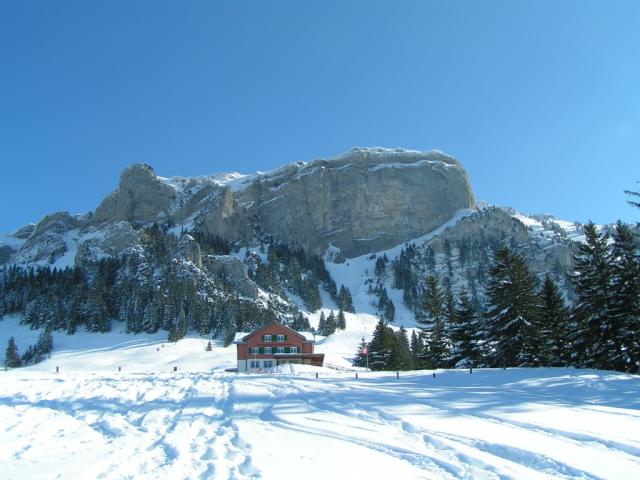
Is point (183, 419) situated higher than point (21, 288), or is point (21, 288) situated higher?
point (21, 288)

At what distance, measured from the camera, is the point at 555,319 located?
38.3m

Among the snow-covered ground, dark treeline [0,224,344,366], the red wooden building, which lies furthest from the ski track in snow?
dark treeline [0,224,344,366]

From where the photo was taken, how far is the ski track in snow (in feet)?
27.9

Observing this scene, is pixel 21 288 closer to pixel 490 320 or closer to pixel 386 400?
pixel 490 320

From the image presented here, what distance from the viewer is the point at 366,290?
198375 mm

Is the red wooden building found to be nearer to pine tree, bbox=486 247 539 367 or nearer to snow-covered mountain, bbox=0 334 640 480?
pine tree, bbox=486 247 539 367

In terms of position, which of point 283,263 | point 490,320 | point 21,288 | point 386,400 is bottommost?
point 386,400

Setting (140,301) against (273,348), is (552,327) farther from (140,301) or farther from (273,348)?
(140,301)

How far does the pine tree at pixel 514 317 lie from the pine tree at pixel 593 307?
3023 millimetres

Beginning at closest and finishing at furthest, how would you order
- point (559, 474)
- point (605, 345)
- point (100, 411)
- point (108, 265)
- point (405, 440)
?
1. point (559, 474)
2. point (405, 440)
3. point (100, 411)
4. point (605, 345)
5. point (108, 265)

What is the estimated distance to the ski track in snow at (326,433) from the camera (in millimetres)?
8508

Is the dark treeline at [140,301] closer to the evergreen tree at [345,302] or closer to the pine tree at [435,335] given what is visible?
the evergreen tree at [345,302]

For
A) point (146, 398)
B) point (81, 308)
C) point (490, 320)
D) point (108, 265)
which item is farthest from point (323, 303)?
point (146, 398)

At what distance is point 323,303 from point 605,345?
14488 cm
